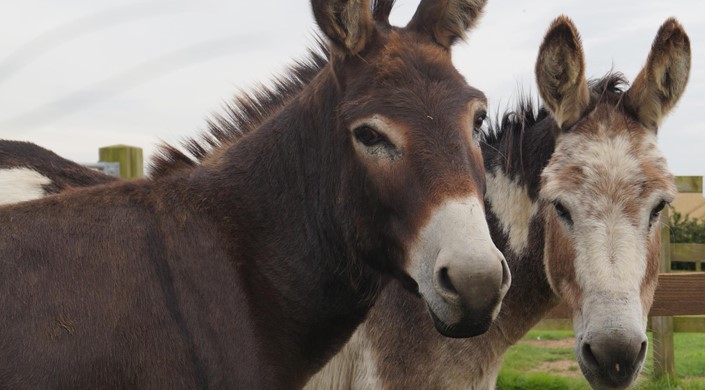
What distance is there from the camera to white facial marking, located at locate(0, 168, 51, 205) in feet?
13.6

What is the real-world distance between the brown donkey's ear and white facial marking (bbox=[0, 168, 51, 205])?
326 centimetres

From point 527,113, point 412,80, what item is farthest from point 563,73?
point 412,80

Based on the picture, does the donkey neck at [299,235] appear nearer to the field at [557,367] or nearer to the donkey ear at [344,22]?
the donkey ear at [344,22]

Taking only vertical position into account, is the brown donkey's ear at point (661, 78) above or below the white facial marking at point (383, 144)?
above

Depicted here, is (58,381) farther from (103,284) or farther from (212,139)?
(212,139)

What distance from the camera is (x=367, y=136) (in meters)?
Answer: 2.58

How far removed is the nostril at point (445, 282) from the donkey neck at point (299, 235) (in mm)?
534

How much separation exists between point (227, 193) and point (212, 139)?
1185 mm

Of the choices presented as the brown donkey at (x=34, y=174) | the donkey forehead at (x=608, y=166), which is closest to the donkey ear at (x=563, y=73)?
the donkey forehead at (x=608, y=166)

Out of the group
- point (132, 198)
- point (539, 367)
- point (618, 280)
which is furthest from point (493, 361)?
point (539, 367)

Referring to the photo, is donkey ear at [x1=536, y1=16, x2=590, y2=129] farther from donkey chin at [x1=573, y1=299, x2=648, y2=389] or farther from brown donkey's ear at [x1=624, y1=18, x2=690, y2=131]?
donkey chin at [x1=573, y1=299, x2=648, y2=389]

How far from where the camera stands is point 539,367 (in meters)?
8.73

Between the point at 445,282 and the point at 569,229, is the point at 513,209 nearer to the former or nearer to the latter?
the point at 569,229

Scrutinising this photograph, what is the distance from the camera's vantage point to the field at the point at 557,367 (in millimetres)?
7355
